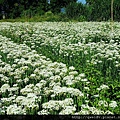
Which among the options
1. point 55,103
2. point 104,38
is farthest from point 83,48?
point 55,103

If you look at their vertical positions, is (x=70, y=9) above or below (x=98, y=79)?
above

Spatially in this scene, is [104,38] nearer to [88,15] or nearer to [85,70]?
[85,70]

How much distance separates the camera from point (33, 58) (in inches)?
340

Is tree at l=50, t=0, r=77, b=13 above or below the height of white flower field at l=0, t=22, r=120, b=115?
above

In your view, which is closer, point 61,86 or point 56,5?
point 61,86

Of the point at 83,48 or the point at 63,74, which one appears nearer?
the point at 63,74

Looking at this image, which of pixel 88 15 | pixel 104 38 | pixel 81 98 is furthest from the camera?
pixel 88 15

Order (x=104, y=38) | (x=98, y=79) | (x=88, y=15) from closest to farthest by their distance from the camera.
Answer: (x=98, y=79) < (x=104, y=38) < (x=88, y=15)

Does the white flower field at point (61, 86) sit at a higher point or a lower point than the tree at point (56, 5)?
lower

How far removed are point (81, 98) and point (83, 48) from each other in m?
4.81

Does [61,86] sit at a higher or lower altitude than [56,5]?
lower

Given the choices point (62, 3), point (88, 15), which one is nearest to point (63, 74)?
point (88, 15)

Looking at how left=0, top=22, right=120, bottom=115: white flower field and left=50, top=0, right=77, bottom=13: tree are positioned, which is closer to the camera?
left=0, top=22, right=120, bottom=115: white flower field

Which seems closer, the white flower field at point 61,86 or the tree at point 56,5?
the white flower field at point 61,86
